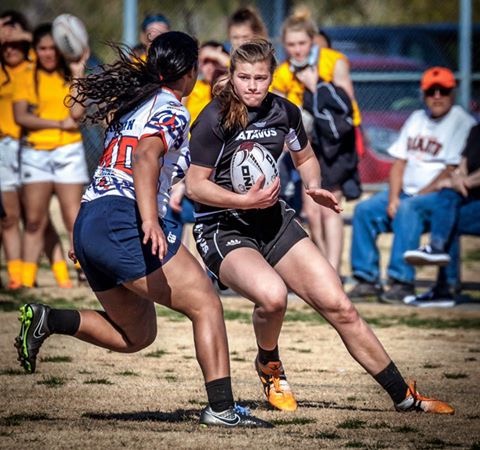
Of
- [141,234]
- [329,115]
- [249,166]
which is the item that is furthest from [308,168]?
[329,115]

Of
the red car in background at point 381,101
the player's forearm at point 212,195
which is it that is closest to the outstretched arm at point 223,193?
the player's forearm at point 212,195

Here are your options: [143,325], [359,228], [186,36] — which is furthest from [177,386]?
[359,228]

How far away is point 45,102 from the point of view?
10.9 metres

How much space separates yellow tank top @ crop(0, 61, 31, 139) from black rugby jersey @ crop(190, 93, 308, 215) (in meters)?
4.82

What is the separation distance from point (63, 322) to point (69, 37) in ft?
17.9

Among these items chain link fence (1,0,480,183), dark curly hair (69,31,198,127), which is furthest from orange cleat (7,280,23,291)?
dark curly hair (69,31,198,127)

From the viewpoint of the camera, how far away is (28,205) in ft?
35.8

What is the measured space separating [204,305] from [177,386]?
1.56 meters

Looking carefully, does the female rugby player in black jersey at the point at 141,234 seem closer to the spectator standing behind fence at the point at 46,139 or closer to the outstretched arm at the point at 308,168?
the outstretched arm at the point at 308,168

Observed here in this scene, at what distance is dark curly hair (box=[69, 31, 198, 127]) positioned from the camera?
225 inches

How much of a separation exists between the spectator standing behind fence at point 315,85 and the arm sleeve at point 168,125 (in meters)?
4.88

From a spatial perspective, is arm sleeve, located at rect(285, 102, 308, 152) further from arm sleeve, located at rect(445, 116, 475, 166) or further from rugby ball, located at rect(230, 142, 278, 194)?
arm sleeve, located at rect(445, 116, 475, 166)

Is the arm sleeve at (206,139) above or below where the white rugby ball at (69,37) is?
below

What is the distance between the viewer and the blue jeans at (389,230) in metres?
10.4
